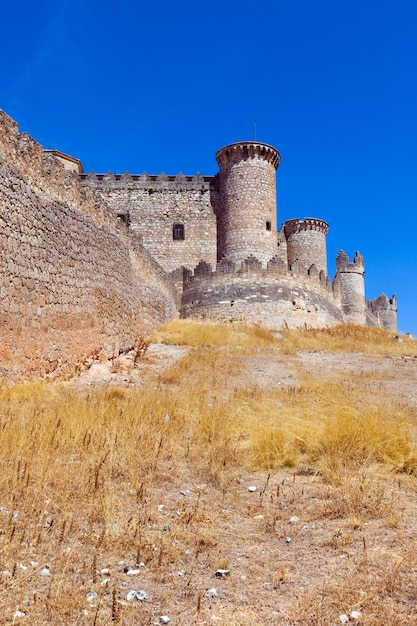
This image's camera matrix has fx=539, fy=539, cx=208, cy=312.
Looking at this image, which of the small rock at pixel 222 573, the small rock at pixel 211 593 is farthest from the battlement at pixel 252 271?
the small rock at pixel 211 593

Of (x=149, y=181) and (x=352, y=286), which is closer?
(x=149, y=181)

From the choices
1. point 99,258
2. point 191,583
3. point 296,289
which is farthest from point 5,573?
point 296,289

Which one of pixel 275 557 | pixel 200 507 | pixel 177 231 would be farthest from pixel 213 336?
pixel 177 231

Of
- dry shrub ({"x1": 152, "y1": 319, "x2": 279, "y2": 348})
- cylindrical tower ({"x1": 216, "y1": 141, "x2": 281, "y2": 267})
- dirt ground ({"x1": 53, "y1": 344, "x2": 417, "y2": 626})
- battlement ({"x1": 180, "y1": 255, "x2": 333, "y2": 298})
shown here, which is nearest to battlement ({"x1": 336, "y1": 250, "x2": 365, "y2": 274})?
cylindrical tower ({"x1": 216, "y1": 141, "x2": 281, "y2": 267})

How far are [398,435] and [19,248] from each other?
19.9ft

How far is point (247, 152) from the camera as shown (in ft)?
98.1

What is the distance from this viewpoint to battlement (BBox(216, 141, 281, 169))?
2977cm

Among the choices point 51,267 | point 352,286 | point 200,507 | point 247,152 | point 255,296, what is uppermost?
point 247,152

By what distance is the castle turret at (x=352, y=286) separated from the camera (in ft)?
113

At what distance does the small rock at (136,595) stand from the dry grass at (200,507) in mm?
48

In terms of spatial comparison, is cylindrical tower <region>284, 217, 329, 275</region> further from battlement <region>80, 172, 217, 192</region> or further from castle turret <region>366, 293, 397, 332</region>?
castle turret <region>366, 293, 397, 332</region>

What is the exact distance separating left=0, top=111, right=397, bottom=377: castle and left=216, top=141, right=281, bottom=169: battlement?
0.18ft

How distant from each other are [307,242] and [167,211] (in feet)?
29.4

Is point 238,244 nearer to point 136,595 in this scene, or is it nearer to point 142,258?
point 142,258
